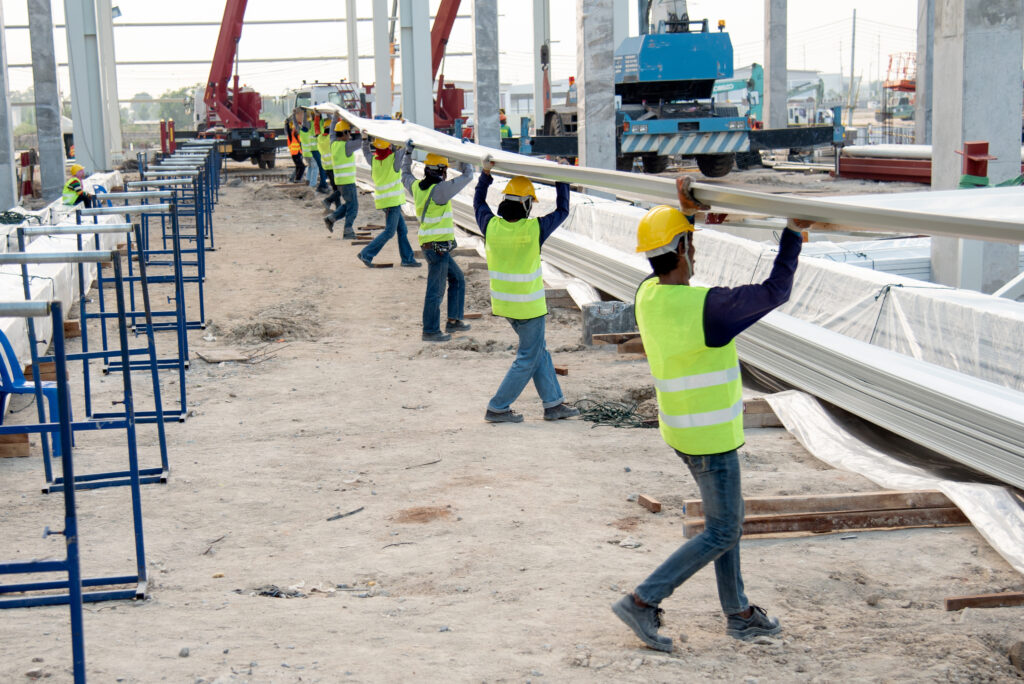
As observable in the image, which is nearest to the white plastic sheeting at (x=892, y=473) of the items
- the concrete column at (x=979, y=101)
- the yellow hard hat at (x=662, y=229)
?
the yellow hard hat at (x=662, y=229)

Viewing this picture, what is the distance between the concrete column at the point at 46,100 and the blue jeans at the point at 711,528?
67.0 feet

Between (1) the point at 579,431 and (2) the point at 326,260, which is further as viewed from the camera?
(2) the point at 326,260

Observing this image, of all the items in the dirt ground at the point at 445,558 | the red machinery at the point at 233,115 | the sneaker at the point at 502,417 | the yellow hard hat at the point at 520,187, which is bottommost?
the dirt ground at the point at 445,558

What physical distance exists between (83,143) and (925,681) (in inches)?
990

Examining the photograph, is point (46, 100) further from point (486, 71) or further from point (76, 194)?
point (76, 194)

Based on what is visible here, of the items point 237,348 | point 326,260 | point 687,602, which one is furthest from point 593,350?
point 326,260

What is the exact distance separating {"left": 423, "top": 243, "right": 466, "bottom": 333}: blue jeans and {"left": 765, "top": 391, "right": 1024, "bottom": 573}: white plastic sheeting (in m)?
3.92

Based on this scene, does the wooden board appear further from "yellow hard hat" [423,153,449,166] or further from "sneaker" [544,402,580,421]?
"yellow hard hat" [423,153,449,166]

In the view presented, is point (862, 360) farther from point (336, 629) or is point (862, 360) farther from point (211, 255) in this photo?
point (211, 255)

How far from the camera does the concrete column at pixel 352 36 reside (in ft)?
140

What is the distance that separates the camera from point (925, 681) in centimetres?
389

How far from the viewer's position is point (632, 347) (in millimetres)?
9680

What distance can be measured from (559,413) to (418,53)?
710 inches

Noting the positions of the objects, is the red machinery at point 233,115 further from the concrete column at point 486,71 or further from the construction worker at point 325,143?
the concrete column at point 486,71
